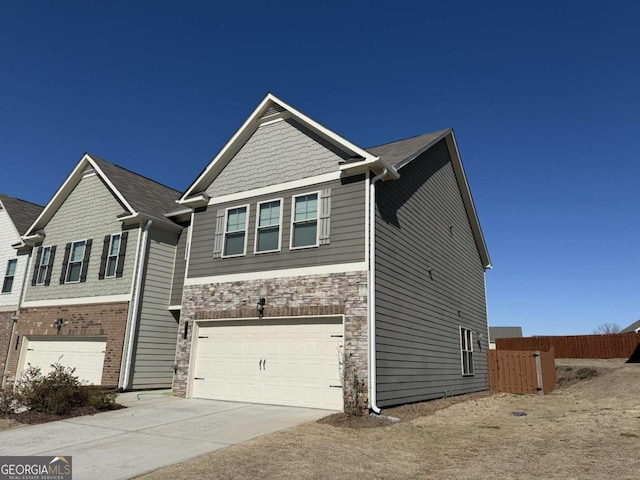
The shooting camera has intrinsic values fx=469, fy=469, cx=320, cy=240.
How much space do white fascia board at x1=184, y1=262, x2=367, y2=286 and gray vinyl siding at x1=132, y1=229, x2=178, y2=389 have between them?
2.70 metres

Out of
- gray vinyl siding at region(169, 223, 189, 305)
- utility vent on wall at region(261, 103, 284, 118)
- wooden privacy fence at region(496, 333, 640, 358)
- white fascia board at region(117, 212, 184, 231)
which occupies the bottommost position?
wooden privacy fence at region(496, 333, 640, 358)

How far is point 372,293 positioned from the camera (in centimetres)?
1105

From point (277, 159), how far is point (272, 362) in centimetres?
579

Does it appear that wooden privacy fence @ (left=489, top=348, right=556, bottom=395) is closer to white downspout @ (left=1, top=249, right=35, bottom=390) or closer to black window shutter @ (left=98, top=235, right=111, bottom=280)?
black window shutter @ (left=98, top=235, right=111, bottom=280)

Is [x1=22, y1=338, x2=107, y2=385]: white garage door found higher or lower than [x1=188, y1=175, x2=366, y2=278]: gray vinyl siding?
lower

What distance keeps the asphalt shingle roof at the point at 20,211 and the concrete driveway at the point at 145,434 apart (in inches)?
554

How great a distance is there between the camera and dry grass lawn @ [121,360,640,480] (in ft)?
19.9

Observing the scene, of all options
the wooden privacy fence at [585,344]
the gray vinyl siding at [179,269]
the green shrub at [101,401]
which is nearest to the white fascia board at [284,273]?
the gray vinyl siding at [179,269]

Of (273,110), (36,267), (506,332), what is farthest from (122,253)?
(506,332)

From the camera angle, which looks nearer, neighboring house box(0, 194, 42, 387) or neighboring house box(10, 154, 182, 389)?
neighboring house box(10, 154, 182, 389)

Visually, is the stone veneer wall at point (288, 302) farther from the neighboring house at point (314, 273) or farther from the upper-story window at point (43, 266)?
the upper-story window at point (43, 266)

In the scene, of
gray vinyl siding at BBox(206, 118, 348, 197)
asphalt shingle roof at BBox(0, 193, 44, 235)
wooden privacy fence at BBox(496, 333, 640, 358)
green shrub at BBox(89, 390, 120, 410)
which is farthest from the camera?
wooden privacy fence at BBox(496, 333, 640, 358)

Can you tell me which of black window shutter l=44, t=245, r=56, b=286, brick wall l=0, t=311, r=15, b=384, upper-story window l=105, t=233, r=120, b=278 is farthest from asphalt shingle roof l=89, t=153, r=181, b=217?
brick wall l=0, t=311, r=15, b=384

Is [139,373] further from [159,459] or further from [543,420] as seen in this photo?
[543,420]
